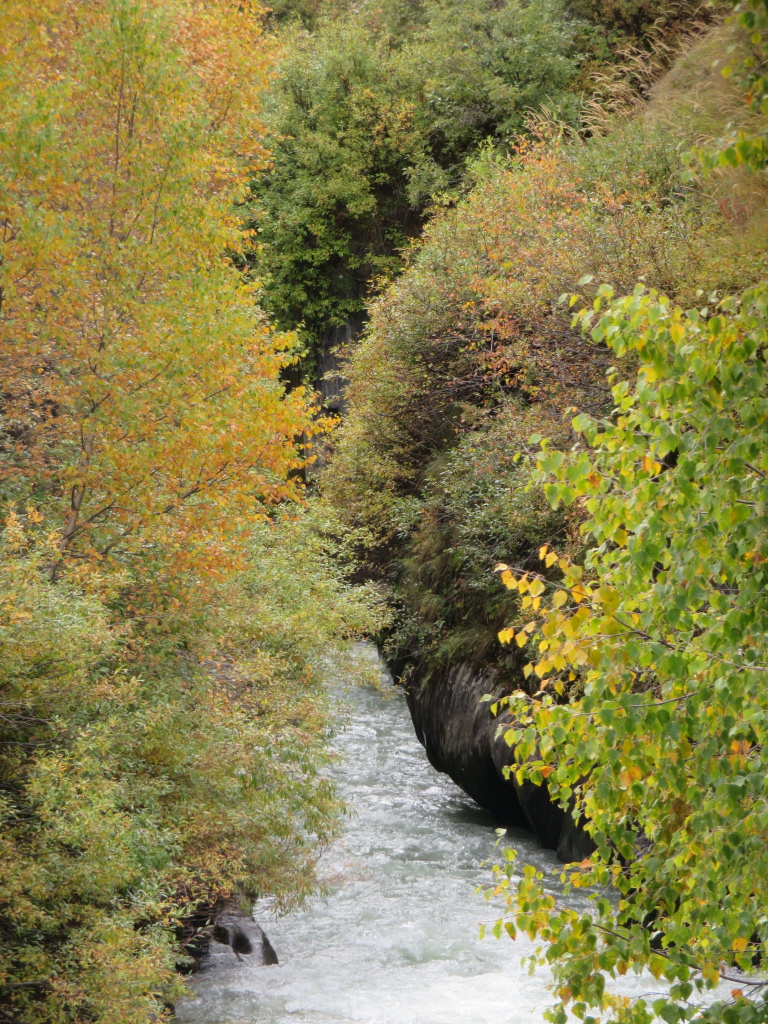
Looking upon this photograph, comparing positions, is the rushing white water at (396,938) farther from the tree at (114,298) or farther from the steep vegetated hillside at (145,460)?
the tree at (114,298)

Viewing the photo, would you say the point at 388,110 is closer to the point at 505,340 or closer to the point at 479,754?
the point at 505,340

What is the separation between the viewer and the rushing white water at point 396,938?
27.6 ft

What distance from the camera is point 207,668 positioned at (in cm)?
907

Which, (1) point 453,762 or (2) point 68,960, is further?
(1) point 453,762

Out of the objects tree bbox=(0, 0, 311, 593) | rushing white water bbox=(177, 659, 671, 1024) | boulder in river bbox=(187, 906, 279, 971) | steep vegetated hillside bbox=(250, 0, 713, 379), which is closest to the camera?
tree bbox=(0, 0, 311, 593)

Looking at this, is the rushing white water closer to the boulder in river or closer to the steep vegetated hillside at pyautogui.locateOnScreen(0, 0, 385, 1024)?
the boulder in river

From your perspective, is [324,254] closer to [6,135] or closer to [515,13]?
[515,13]

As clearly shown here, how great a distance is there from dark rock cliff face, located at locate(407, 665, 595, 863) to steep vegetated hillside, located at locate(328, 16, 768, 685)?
38cm

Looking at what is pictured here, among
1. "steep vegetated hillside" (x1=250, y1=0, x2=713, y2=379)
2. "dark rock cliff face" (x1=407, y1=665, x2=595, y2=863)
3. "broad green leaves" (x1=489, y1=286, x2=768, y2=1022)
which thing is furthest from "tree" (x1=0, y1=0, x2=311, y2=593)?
"steep vegetated hillside" (x1=250, y1=0, x2=713, y2=379)

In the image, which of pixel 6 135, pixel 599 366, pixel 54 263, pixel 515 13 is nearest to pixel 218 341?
pixel 54 263

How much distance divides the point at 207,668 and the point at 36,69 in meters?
5.71

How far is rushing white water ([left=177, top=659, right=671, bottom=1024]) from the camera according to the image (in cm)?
840

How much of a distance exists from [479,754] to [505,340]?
6295mm

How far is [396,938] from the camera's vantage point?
9812 millimetres
